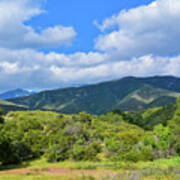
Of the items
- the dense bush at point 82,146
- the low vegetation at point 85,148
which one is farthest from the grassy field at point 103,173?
the dense bush at point 82,146

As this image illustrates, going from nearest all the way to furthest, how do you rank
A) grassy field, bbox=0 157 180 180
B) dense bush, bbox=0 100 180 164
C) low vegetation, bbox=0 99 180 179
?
grassy field, bbox=0 157 180 180
low vegetation, bbox=0 99 180 179
dense bush, bbox=0 100 180 164

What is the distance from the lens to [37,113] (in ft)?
364

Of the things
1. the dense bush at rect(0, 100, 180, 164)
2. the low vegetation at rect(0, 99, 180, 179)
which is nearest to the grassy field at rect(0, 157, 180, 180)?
the low vegetation at rect(0, 99, 180, 179)

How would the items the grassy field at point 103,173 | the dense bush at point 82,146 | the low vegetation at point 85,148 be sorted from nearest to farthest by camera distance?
the grassy field at point 103,173 < the low vegetation at point 85,148 < the dense bush at point 82,146

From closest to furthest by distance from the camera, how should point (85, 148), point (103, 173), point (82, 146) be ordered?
point (103, 173) → point (85, 148) → point (82, 146)

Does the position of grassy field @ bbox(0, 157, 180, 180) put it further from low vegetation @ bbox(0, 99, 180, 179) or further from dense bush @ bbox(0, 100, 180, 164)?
dense bush @ bbox(0, 100, 180, 164)

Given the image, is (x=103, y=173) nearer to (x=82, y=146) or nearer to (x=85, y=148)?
(x=85, y=148)

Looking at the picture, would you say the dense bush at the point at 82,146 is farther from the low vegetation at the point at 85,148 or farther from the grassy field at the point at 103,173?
the grassy field at the point at 103,173

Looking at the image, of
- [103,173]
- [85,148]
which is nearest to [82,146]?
[85,148]

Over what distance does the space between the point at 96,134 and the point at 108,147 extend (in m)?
14.9

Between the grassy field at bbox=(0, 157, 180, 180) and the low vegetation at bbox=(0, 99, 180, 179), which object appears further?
the low vegetation at bbox=(0, 99, 180, 179)

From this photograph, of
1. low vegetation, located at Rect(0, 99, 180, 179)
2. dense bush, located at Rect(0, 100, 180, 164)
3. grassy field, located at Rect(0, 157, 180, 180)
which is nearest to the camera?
grassy field, located at Rect(0, 157, 180, 180)

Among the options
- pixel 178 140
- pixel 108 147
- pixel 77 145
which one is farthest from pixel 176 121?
pixel 77 145

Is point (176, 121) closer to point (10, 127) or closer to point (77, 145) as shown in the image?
point (77, 145)
